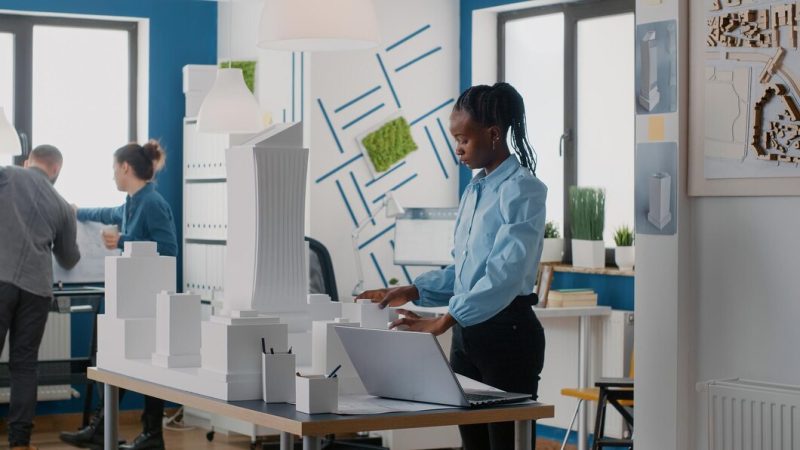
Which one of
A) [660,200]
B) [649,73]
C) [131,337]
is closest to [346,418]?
[131,337]

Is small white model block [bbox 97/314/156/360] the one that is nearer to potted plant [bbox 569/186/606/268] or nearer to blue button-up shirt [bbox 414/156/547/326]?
blue button-up shirt [bbox 414/156/547/326]

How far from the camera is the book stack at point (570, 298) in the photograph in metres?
5.97

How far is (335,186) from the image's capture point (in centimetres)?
673

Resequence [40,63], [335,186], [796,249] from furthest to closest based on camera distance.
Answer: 1. [40,63]
2. [335,186]
3. [796,249]

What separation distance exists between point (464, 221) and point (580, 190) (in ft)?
10.3

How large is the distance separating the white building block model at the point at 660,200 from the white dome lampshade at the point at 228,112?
7.57 ft

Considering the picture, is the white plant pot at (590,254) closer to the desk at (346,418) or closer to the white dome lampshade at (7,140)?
the white dome lampshade at (7,140)

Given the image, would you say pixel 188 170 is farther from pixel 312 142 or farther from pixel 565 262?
pixel 565 262

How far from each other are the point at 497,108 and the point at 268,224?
637mm

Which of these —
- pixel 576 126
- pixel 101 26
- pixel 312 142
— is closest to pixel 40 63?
pixel 101 26

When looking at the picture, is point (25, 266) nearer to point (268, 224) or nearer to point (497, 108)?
point (268, 224)

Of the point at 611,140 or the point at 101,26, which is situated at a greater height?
the point at 101,26

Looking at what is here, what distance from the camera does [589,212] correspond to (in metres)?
6.23

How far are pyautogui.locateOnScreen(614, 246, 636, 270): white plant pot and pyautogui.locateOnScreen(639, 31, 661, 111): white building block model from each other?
2473mm
